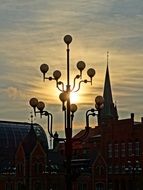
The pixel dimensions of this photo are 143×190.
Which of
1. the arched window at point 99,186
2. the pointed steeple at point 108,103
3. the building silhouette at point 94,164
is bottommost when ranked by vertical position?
the arched window at point 99,186

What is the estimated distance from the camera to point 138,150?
302 ft

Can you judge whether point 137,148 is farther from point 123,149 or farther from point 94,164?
point 94,164

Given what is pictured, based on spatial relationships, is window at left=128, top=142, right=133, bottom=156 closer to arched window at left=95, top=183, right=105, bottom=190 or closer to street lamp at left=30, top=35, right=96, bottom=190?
arched window at left=95, top=183, right=105, bottom=190

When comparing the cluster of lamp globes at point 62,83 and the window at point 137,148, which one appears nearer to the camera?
the cluster of lamp globes at point 62,83

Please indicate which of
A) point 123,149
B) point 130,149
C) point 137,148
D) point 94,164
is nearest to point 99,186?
point 94,164

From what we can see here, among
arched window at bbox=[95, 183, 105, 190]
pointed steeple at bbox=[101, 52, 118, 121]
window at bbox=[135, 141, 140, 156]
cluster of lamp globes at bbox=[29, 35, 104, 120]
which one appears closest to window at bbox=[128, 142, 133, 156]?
window at bbox=[135, 141, 140, 156]

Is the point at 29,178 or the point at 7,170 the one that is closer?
the point at 29,178

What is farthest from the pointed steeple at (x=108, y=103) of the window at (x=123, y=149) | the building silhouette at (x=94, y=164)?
the window at (x=123, y=149)

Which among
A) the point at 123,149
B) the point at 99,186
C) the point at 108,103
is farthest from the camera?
the point at 108,103

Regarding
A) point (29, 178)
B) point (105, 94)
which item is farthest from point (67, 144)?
point (105, 94)

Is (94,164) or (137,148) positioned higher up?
(137,148)

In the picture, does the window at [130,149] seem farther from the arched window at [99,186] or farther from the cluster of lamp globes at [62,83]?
the cluster of lamp globes at [62,83]

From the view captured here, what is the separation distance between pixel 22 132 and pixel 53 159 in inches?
595

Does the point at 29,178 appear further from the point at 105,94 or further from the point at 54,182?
the point at 105,94
